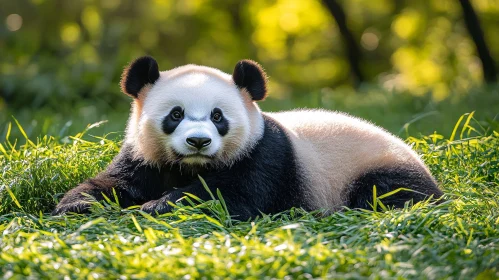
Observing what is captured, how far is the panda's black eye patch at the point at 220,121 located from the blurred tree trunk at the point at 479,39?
8.28m

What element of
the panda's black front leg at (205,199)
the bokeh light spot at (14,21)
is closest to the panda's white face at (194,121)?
the panda's black front leg at (205,199)

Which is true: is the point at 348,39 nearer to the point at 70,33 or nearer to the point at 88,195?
the point at 70,33

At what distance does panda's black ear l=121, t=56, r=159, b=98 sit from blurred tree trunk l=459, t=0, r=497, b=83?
8.24 m

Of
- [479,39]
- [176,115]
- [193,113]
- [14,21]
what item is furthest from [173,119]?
[14,21]

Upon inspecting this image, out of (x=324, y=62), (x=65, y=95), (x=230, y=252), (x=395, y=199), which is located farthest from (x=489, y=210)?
(x=324, y=62)

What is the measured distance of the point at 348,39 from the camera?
15.9 meters

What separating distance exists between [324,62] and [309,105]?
14058 mm

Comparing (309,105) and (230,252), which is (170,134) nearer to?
(230,252)

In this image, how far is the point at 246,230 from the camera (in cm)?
397

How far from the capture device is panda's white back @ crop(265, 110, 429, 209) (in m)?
4.85

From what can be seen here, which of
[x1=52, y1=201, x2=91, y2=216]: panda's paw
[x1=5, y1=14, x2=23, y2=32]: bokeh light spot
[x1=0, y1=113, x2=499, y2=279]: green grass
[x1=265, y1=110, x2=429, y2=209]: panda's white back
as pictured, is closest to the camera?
[x1=0, y1=113, x2=499, y2=279]: green grass

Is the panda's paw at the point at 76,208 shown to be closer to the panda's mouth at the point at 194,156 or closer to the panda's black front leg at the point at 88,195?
the panda's black front leg at the point at 88,195

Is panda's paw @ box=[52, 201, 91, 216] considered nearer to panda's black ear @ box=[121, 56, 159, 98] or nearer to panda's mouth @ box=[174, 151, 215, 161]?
panda's mouth @ box=[174, 151, 215, 161]

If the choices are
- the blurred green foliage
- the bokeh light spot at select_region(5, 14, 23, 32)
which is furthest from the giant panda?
the bokeh light spot at select_region(5, 14, 23, 32)
